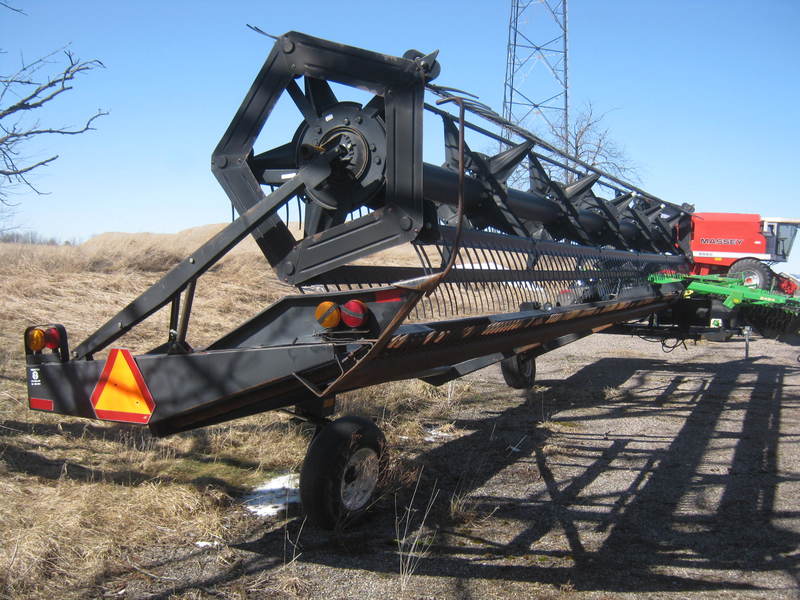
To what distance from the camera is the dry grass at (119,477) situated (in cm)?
295

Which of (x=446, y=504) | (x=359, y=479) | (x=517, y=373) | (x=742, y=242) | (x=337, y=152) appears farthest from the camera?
(x=742, y=242)

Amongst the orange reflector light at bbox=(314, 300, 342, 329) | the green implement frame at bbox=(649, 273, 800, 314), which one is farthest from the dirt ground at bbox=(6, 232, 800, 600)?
the green implement frame at bbox=(649, 273, 800, 314)

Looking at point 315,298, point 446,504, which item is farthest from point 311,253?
point 446,504

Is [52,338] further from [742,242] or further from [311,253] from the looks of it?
[742,242]

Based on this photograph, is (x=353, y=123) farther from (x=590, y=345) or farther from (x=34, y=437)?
(x=590, y=345)

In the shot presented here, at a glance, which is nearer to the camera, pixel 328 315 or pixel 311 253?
pixel 328 315

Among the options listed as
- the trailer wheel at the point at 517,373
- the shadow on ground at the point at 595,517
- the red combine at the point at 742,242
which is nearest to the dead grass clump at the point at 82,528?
the shadow on ground at the point at 595,517

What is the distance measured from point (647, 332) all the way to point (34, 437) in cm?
685

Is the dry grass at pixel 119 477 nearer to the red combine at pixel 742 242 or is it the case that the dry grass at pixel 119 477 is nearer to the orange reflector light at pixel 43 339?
the orange reflector light at pixel 43 339

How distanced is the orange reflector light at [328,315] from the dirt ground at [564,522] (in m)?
1.12

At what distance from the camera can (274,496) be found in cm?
402

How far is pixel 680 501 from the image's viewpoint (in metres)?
4.14

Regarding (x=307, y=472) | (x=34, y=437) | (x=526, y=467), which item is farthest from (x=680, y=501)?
(x=34, y=437)

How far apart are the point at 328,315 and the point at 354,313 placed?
0.11 meters
